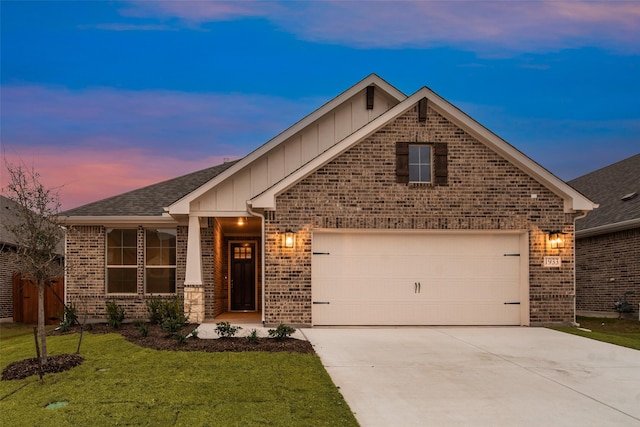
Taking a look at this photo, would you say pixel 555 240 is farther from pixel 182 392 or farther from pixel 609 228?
pixel 182 392

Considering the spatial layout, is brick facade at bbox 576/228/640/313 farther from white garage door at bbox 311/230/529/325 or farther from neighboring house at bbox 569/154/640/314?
white garage door at bbox 311/230/529/325

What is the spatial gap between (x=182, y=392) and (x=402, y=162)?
28.0 ft

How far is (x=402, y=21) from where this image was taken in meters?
18.2

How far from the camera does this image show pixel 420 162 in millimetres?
14469

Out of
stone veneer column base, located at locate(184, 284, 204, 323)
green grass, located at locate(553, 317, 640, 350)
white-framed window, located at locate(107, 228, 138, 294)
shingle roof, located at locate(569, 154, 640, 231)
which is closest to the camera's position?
green grass, located at locate(553, 317, 640, 350)

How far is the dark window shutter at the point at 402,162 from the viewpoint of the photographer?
14215 mm

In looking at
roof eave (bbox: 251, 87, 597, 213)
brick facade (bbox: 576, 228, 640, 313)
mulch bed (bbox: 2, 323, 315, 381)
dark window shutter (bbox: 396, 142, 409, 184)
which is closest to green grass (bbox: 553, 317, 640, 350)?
brick facade (bbox: 576, 228, 640, 313)

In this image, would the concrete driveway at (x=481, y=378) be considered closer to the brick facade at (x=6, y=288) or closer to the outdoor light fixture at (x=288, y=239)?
the outdoor light fixture at (x=288, y=239)

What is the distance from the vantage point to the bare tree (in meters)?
8.92

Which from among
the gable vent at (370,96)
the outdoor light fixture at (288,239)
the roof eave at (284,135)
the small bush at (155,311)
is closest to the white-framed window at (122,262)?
the small bush at (155,311)

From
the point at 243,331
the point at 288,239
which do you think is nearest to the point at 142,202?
the point at 288,239

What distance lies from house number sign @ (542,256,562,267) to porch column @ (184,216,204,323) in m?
8.75

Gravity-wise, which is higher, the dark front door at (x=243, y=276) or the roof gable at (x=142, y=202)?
the roof gable at (x=142, y=202)

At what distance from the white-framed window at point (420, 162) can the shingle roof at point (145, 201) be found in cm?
540
